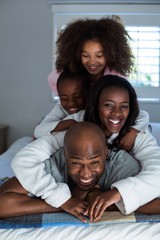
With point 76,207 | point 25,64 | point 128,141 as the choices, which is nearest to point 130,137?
point 128,141

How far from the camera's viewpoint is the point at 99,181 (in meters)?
1.16

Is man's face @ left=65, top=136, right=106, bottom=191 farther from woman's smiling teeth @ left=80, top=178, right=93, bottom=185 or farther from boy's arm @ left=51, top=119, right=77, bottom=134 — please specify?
boy's arm @ left=51, top=119, right=77, bottom=134

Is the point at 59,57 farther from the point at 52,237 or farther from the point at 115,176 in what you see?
the point at 52,237

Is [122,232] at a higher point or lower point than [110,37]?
lower

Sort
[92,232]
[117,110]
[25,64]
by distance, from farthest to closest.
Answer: [25,64]
[117,110]
[92,232]

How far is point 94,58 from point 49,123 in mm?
398

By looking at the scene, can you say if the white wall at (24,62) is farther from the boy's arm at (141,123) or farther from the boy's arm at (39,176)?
the boy's arm at (39,176)

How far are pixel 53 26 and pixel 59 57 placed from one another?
3.97ft

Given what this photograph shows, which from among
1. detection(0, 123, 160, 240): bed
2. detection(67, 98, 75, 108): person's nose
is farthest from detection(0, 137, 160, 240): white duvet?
detection(67, 98, 75, 108): person's nose

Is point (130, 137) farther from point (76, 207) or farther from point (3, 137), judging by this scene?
point (3, 137)

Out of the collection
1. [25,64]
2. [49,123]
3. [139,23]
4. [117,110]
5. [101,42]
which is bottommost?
[49,123]

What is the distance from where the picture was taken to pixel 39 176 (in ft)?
3.45

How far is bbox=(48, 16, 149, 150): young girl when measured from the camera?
1.62m

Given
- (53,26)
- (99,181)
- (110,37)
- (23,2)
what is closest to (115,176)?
(99,181)
